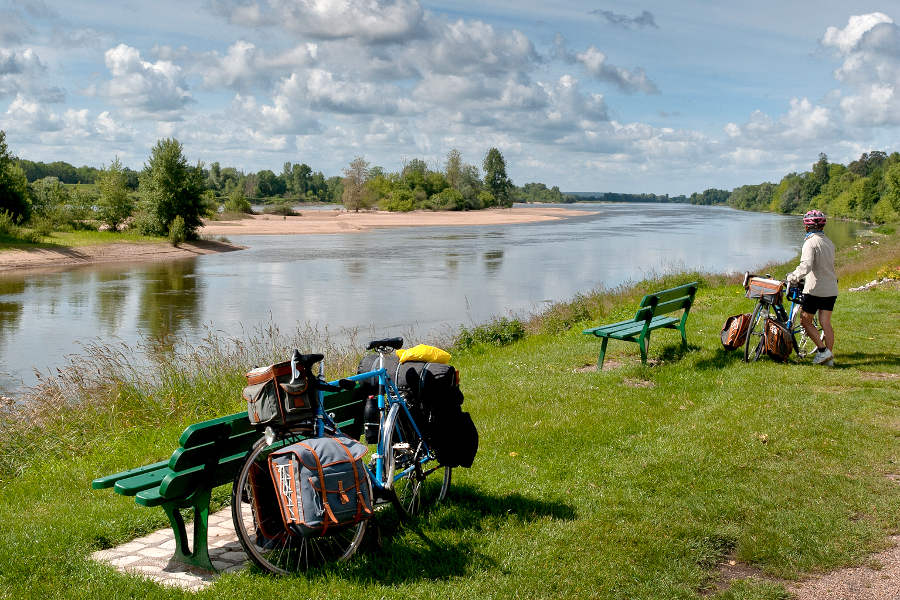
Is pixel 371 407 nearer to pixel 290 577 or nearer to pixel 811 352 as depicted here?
pixel 290 577

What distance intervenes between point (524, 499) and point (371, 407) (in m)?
1.27

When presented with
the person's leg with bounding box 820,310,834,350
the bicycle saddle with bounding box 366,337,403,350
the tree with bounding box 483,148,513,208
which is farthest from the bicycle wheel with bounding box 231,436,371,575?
A: the tree with bounding box 483,148,513,208

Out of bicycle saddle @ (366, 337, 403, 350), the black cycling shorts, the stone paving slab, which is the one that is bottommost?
the stone paving slab

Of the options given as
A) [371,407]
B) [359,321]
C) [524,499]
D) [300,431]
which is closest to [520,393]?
[524,499]

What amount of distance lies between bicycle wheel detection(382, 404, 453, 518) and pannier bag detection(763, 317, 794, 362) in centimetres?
584

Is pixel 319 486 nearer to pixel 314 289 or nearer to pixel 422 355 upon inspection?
pixel 422 355

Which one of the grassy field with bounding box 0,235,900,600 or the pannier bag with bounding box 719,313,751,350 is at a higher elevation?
the pannier bag with bounding box 719,313,751,350

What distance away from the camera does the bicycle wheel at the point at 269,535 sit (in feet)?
12.5

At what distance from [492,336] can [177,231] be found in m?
37.8

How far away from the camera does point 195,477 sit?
396cm

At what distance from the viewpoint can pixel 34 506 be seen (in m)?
A: 5.46

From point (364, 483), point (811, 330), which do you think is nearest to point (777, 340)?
point (811, 330)

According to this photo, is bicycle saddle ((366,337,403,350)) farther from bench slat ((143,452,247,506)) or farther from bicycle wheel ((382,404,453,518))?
bench slat ((143,452,247,506))

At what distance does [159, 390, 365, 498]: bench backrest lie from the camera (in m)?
3.87
